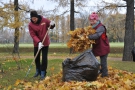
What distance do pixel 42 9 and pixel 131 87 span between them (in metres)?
17.6

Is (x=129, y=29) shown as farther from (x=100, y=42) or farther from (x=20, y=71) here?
(x=100, y=42)

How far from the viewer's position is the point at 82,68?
5.84m

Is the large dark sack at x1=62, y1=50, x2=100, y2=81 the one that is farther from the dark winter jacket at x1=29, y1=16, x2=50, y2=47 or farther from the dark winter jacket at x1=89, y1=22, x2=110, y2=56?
the dark winter jacket at x1=29, y1=16, x2=50, y2=47

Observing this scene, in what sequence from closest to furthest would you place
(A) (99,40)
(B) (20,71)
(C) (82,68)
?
1. (C) (82,68)
2. (A) (99,40)
3. (B) (20,71)

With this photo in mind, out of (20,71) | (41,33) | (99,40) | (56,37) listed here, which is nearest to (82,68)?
(99,40)

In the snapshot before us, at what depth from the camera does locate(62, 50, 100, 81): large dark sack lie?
5.79m

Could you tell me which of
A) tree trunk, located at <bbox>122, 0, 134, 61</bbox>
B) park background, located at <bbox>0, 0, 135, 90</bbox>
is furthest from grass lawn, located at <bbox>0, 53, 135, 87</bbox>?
tree trunk, located at <bbox>122, 0, 134, 61</bbox>

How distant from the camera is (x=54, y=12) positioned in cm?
2039

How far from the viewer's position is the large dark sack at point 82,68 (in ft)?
19.0

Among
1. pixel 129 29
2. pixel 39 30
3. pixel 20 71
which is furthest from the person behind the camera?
pixel 129 29

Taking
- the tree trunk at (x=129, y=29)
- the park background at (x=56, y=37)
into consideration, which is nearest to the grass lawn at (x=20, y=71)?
the park background at (x=56, y=37)

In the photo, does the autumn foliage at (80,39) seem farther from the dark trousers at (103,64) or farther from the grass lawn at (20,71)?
the grass lawn at (20,71)

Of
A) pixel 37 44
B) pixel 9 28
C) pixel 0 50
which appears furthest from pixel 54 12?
pixel 37 44

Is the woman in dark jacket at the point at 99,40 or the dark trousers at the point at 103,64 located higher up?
the woman in dark jacket at the point at 99,40
